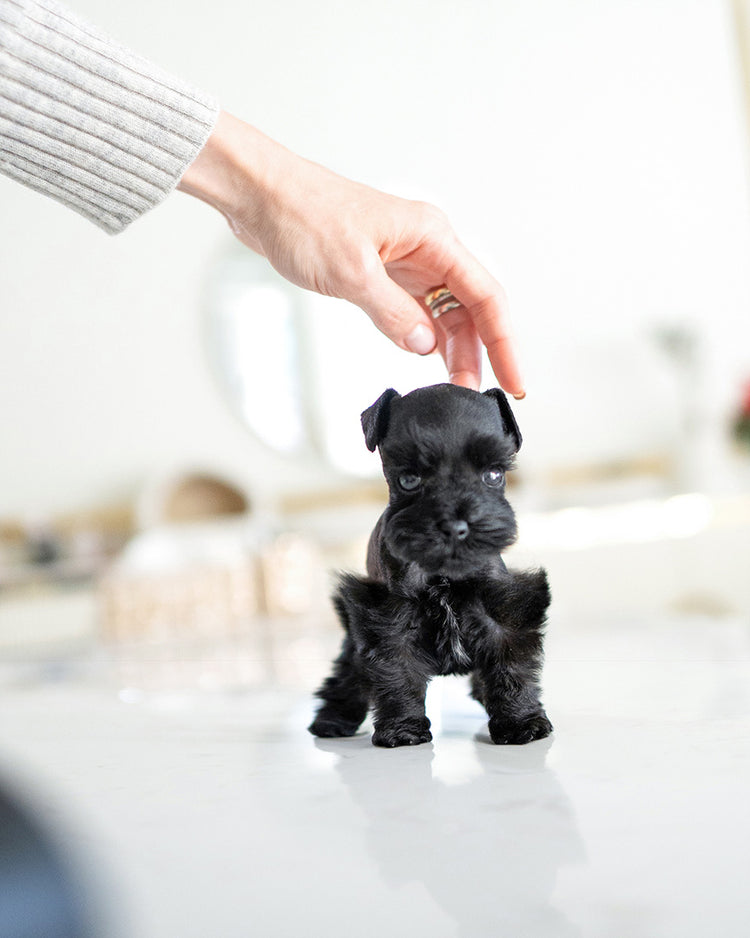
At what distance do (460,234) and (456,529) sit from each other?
3.45 meters

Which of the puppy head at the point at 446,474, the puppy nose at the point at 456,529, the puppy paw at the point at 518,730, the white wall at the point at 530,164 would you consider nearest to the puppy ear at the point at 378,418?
the puppy head at the point at 446,474

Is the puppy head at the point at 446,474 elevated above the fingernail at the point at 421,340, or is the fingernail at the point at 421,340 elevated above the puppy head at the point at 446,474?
the fingernail at the point at 421,340

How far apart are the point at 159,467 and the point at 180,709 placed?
328cm

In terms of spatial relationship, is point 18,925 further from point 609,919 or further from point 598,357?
point 598,357

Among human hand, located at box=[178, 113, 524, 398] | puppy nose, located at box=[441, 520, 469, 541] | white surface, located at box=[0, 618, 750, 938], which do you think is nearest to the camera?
white surface, located at box=[0, 618, 750, 938]

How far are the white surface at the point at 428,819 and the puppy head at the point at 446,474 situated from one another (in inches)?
5.3

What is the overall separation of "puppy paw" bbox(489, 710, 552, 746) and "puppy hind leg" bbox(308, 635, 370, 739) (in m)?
0.11

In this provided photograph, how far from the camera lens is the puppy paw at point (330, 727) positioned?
697mm

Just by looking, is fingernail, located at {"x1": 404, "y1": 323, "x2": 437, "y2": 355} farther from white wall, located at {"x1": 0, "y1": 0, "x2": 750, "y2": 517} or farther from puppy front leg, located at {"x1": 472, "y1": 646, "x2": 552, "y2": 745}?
white wall, located at {"x1": 0, "y1": 0, "x2": 750, "y2": 517}

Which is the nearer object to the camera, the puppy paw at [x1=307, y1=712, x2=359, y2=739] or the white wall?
the puppy paw at [x1=307, y1=712, x2=359, y2=739]

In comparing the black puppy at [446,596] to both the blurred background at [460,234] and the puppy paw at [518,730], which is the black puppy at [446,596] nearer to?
the puppy paw at [518,730]

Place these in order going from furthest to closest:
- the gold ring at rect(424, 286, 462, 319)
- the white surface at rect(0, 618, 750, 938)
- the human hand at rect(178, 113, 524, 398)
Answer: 1. the gold ring at rect(424, 286, 462, 319)
2. the human hand at rect(178, 113, 524, 398)
3. the white surface at rect(0, 618, 750, 938)

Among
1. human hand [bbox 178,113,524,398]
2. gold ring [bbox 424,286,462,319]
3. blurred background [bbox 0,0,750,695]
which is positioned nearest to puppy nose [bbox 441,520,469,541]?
human hand [bbox 178,113,524,398]

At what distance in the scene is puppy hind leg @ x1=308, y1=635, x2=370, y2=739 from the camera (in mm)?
700
